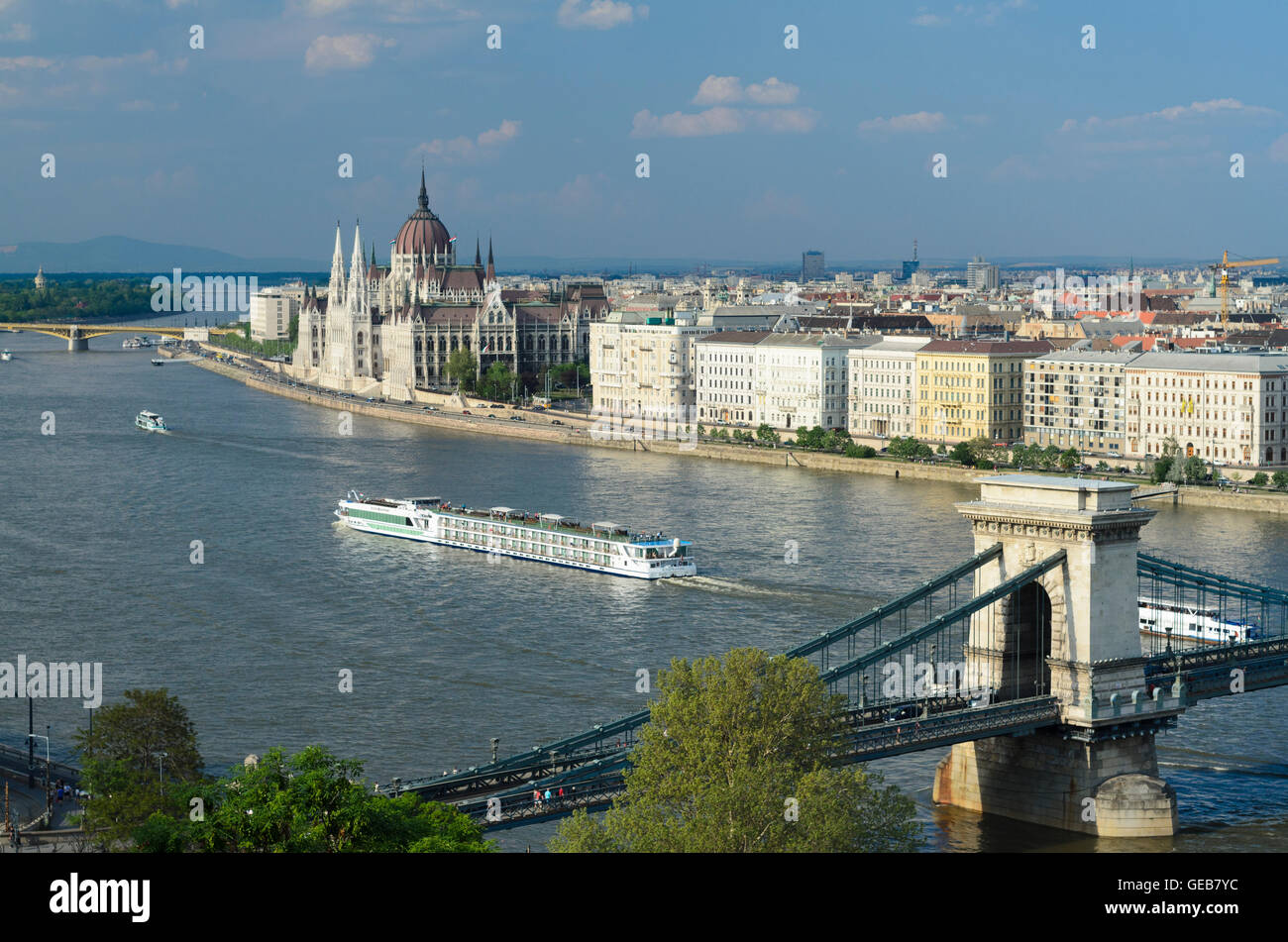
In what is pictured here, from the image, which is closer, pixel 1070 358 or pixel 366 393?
pixel 1070 358

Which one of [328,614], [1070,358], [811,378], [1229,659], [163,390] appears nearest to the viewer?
[1229,659]

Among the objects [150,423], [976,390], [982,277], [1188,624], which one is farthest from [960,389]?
[982,277]

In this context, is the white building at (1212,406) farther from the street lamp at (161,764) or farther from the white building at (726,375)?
the street lamp at (161,764)

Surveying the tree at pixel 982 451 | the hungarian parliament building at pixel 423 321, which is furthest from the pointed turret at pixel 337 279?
the tree at pixel 982 451

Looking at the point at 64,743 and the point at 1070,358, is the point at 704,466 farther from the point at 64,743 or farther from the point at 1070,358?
the point at 64,743

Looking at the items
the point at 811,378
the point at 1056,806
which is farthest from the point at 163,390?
the point at 1056,806
